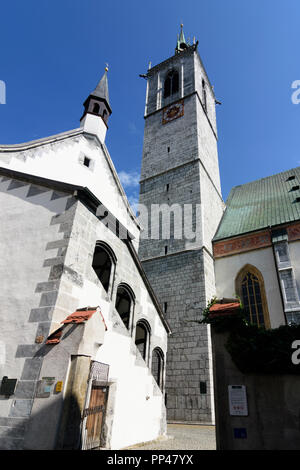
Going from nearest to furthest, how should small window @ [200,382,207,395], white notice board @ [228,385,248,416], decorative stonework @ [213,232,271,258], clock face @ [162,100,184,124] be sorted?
white notice board @ [228,385,248,416] → small window @ [200,382,207,395] → decorative stonework @ [213,232,271,258] → clock face @ [162,100,184,124]

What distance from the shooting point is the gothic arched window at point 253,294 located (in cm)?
1364

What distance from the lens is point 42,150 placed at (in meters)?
9.95

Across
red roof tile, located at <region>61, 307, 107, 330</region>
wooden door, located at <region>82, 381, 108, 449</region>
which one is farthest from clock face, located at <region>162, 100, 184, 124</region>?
wooden door, located at <region>82, 381, 108, 449</region>

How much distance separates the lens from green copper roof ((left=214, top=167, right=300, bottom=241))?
16.5 m

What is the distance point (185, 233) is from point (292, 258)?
5.88 meters

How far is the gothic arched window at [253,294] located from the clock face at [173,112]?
13983 millimetres

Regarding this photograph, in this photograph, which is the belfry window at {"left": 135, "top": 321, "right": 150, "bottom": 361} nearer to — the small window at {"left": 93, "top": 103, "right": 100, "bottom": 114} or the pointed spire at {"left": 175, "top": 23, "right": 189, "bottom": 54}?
the small window at {"left": 93, "top": 103, "right": 100, "bottom": 114}

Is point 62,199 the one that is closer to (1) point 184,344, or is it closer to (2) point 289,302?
(1) point 184,344

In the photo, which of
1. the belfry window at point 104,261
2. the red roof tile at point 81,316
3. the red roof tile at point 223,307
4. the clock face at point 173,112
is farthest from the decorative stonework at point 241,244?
the red roof tile at point 81,316

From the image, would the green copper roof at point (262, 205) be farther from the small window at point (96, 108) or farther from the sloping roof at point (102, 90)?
the sloping roof at point (102, 90)

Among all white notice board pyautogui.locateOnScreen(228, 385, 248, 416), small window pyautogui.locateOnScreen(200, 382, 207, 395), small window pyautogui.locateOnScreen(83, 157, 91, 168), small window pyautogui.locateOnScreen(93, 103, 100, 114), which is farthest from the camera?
small window pyautogui.locateOnScreen(93, 103, 100, 114)

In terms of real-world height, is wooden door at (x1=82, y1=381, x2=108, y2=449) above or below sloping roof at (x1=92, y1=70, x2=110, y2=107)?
below

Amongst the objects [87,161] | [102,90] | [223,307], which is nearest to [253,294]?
[223,307]

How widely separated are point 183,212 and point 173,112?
1022cm
